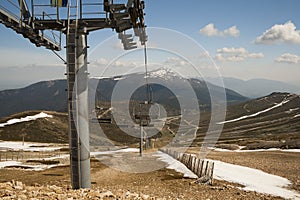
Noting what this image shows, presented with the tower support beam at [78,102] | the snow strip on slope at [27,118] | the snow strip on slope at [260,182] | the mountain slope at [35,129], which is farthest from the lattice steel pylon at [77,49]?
the snow strip on slope at [27,118]

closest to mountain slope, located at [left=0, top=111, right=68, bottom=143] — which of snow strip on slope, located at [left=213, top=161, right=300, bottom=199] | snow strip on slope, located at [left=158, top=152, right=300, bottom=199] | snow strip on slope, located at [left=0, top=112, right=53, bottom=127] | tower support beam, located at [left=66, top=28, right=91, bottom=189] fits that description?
snow strip on slope, located at [left=0, top=112, right=53, bottom=127]

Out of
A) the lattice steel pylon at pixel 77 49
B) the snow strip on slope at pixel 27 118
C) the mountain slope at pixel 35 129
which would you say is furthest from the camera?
the snow strip on slope at pixel 27 118

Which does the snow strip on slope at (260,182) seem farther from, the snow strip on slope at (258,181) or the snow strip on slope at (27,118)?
the snow strip on slope at (27,118)

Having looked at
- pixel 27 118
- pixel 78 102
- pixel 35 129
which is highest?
pixel 78 102

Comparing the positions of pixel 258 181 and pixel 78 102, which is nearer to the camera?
pixel 78 102

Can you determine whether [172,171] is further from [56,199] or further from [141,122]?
[56,199]

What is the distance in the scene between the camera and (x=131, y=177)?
1173 inches

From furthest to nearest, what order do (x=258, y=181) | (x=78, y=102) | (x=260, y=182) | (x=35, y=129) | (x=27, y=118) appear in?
1. (x=27, y=118)
2. (x=35, y=129)
3. (x=258, y=181)
4. (x=260, y=182)
5. (x=78, y=102)

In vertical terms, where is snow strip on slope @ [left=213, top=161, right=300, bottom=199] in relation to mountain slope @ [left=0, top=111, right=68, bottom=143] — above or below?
above

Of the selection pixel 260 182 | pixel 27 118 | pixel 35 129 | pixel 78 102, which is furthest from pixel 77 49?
pixel 27 118

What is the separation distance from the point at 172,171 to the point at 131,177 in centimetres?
581

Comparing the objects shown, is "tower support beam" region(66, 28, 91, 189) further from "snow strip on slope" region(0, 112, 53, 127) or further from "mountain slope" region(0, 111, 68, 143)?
"snow strip on slope" region(0, 112, 53, 127)

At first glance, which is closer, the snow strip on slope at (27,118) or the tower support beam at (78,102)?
the tower support beam at (78,102)

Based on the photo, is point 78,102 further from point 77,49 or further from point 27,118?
point 27,118
